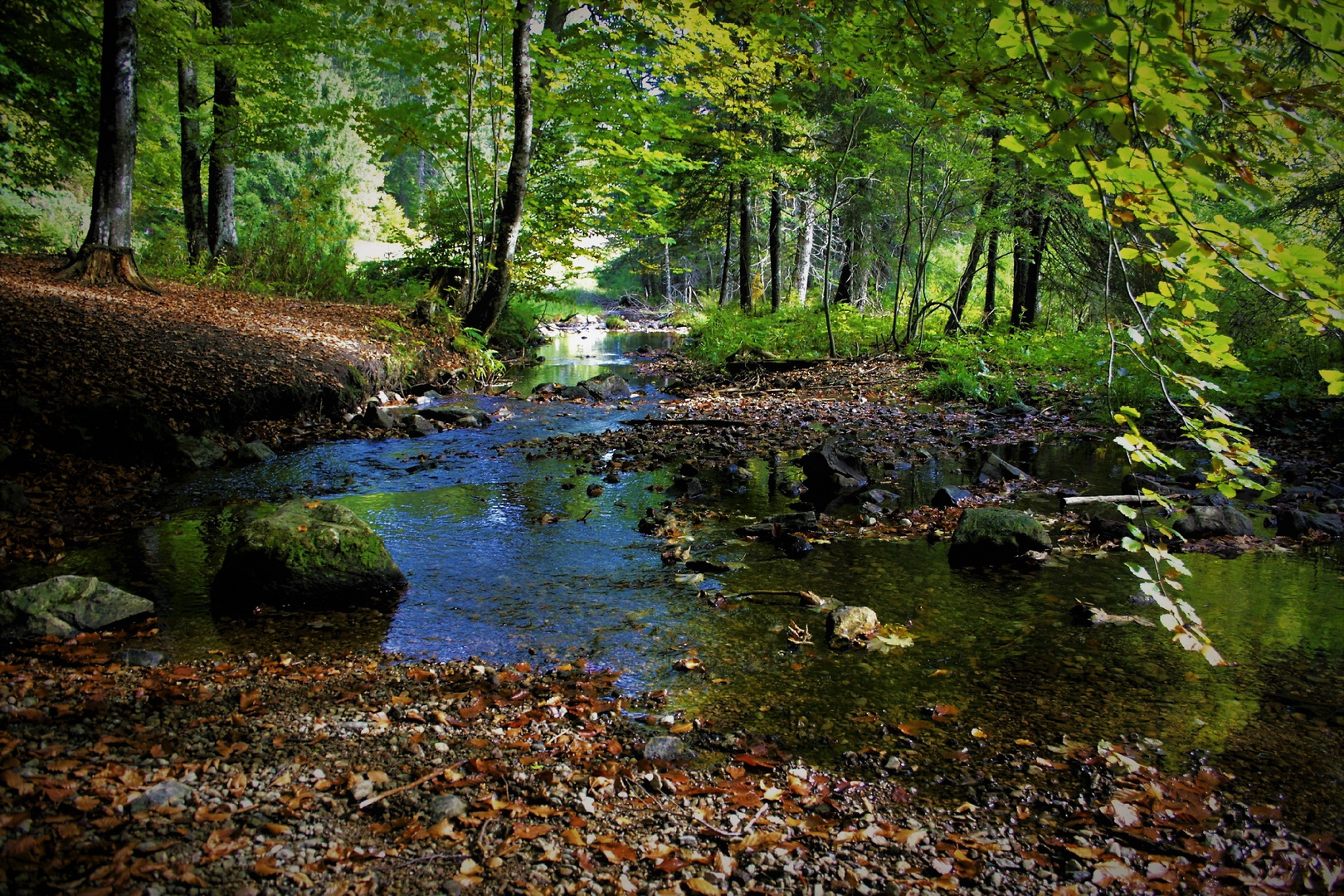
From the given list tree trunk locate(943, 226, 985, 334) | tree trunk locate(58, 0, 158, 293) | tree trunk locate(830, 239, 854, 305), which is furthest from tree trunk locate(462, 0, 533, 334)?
tree trunk locate(830, 239, 854, 305)

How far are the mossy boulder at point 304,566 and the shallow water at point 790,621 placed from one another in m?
0.14

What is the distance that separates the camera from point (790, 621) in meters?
3.98

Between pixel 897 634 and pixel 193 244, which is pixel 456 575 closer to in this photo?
pixel 897 634

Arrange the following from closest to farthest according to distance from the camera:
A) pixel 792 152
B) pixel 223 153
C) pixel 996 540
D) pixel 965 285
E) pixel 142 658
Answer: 1. pixel 142 658
2. pixel 996 540
3. pixel 223 153
4. pixel 965 285
5. pixel 792 152

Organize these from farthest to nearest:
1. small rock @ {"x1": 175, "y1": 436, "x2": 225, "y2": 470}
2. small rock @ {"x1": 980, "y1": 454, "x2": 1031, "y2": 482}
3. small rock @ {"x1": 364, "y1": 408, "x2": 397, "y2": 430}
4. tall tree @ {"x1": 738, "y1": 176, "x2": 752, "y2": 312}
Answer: tall tree @ {"x1": 738, "y1": 176, "x2": 752, "y2": 312} < small rock @ {"x1": 364, "y1": 408, "x2": 397, "y2": 430} < small rock @ {"x1": 980, "y1": 454, "x2": 1031, "y2": 482} < small rock @ {"x1": 175, "y1": 436, "x2": 225, "y2": 470}

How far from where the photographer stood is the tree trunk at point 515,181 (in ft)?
37.9

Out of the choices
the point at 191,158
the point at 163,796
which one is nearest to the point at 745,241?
the point at 191,158

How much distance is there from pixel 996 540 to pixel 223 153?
50.6 feet

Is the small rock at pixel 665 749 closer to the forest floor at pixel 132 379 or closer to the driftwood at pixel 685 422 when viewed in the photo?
the forest floor at pixel 132 379

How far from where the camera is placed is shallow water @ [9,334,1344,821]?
3090 mm

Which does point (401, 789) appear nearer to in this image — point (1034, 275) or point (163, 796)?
point (163, 796)

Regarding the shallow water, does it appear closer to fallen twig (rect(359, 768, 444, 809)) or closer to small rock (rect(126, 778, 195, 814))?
fallen twig (rect(359, 768, 444, 809))

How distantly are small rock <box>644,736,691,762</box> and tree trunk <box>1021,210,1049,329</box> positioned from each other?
14.1 m

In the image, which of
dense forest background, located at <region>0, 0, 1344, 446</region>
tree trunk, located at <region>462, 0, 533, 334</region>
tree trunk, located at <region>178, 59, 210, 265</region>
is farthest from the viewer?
tree trunk, located at <region>178, 59, 210, 265</region>
